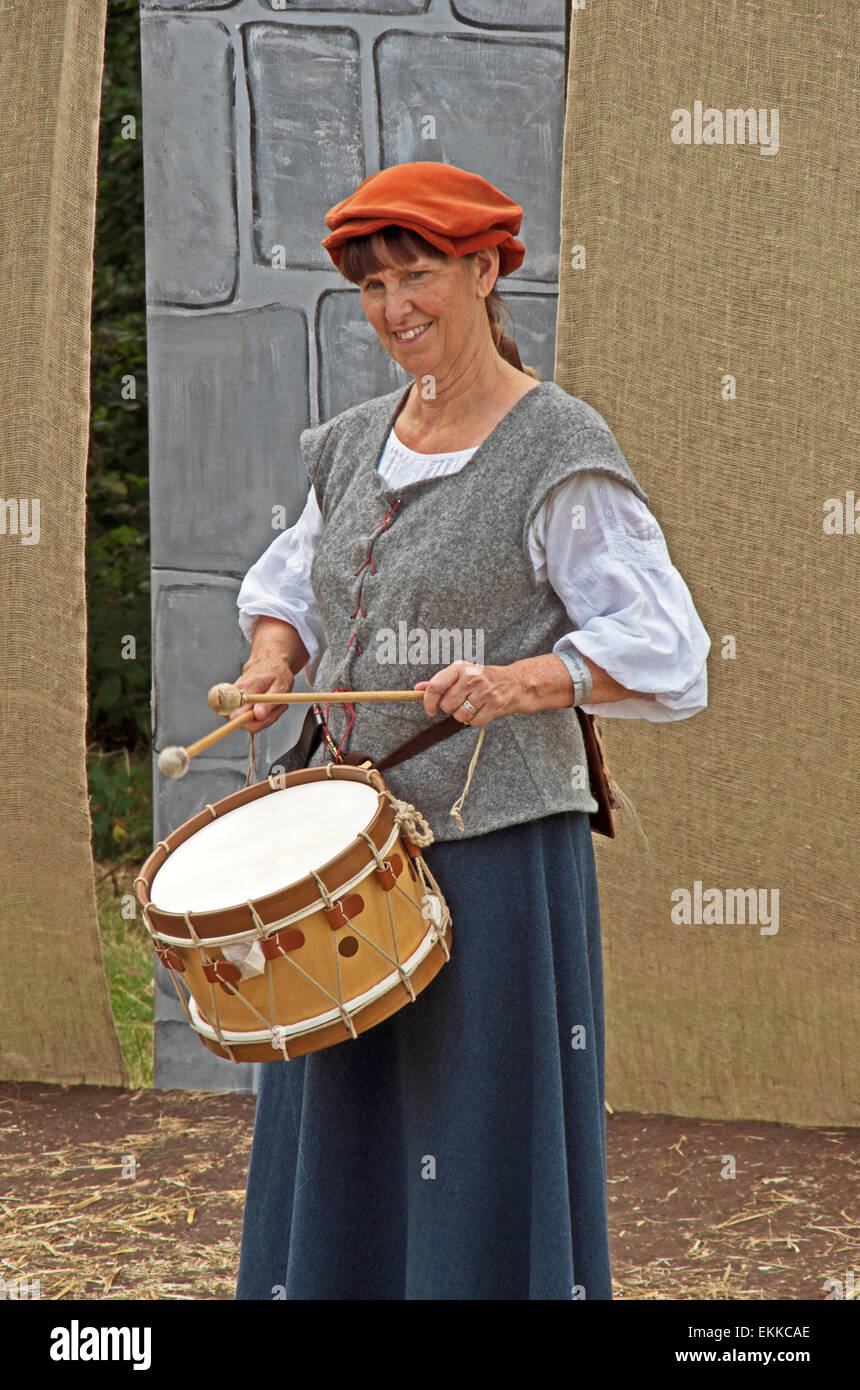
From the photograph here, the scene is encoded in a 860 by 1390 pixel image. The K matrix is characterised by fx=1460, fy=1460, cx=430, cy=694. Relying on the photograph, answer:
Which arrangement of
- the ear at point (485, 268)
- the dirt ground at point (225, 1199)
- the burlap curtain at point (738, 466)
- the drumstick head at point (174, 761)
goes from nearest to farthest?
the drumstick head at point (174, 761) → the ear at point (485, 268) → the dirt ground at point (225, 1199) → the burlap curtain at point (738, 466)

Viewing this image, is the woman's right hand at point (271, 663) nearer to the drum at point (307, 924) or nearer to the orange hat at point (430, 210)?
the drum at point (307, 924)

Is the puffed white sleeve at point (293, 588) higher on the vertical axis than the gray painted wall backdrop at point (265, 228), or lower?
lower

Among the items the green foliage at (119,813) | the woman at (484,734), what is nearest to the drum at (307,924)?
the woman at (484,734)

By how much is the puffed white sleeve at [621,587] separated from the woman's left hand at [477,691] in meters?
0.10

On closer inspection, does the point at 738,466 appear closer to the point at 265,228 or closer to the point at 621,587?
the point at 265,228

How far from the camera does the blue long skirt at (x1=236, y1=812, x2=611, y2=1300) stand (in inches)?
72.6

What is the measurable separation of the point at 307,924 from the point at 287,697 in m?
0.28

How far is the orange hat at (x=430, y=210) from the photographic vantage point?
181cm

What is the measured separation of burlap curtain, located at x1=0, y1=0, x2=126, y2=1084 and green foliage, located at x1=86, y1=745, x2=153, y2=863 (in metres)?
1.13

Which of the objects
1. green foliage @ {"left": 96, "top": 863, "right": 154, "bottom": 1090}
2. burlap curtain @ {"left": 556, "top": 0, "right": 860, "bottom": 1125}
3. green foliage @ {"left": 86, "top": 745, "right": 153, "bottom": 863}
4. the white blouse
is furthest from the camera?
green foliage @ {"left": 86, "top": 745, "right": 153, "bottom": 863}

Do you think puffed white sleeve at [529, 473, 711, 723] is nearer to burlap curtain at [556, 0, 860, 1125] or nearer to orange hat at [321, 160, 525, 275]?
orange hat at [321, 160, 525, 275]

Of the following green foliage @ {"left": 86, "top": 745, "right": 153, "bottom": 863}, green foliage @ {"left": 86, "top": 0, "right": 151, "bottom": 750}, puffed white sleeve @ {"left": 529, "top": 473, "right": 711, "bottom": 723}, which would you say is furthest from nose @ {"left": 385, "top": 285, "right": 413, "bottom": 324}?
green foliage @ {"left": 86, "top": 0, "right": 151, "bottom": 750}

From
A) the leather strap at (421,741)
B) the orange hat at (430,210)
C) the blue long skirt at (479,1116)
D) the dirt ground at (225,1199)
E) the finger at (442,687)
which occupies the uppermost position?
the orange hat at (430,210)

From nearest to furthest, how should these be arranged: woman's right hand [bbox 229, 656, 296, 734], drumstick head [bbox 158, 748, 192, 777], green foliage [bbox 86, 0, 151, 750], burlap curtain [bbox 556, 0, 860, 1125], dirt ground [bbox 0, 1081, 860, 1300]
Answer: drumstick head [bbox 158, 748, 192, 777]
woman's right hand [bbox 229, 656, 296, 734]
dirt ground [bbox 0, 1081, 860, 1300]
burlap curtain [bbox 556, 0, 860, 1125]
green foliage [bbox 86, 0, 151, 750]
